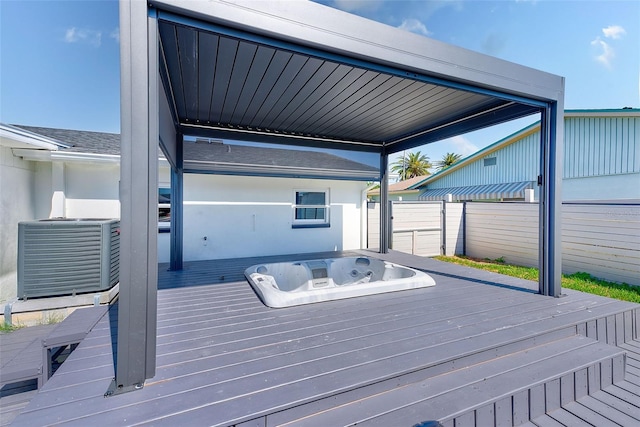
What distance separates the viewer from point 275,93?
325 cm

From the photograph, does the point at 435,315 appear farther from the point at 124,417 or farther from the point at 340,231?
the point at 340,231

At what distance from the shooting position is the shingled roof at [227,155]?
15.2ft

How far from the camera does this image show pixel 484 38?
19.9 feet

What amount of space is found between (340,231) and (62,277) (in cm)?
488

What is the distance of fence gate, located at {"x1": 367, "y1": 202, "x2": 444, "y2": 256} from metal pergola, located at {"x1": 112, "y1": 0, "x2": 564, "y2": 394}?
7.80 ft

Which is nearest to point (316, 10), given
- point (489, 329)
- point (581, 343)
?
point (489, 329)

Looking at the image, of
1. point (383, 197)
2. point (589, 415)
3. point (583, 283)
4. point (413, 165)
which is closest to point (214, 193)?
point (383, 197)

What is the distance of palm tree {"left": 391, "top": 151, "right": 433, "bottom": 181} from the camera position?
27812 mm

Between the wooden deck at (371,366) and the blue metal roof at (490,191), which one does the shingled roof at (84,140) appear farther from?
the blue metal roof at (490,191)

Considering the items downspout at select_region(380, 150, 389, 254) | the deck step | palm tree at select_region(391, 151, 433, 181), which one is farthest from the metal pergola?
palm tree at select_region(391, 151, 433, 181)

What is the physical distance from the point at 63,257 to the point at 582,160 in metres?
12.9

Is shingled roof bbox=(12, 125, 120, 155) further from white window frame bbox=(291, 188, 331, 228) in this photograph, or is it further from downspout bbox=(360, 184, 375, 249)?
downspout bbox=(360, 184, 375, 249)

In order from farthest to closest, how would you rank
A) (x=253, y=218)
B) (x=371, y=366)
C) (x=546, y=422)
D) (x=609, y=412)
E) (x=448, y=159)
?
(x=448, y=159)
(x=253, y=218)
(x=609, y=412)
(x=546, y=422)
(x=371, y=366)

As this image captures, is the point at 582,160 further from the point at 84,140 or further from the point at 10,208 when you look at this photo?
the point at 10,208
